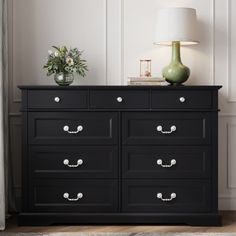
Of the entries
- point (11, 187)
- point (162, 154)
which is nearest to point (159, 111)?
point (162, 154)

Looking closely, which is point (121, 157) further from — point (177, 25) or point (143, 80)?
point (177, 25)

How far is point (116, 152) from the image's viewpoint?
391 centimetres

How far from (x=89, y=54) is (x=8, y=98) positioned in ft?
2.34

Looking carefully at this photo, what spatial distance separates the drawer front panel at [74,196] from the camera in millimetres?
3904

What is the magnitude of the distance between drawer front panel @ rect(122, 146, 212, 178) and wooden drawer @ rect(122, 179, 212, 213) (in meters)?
0.05

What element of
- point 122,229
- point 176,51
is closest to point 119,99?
point 176,51

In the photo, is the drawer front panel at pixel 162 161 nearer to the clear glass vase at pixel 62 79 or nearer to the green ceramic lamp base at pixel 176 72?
the green ceramic lamp base at pixel 176 72

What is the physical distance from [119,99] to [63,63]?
0.53 meters

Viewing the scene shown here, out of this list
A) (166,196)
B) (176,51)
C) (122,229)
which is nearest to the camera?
(122,229)

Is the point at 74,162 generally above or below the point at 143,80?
below

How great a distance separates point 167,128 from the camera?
12.8 ft

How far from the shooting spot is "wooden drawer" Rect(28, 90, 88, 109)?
388 cm

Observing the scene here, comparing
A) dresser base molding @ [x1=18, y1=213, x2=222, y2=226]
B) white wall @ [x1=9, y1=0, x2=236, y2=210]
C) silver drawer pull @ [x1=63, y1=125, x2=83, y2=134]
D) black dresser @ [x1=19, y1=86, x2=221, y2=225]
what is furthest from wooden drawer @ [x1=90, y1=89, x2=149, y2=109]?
dresser base molding @ [x1=18, y1=213, x2=222, y2=226]

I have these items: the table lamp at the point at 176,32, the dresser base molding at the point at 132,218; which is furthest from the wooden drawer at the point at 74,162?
the table lamp at the point at 176,32
